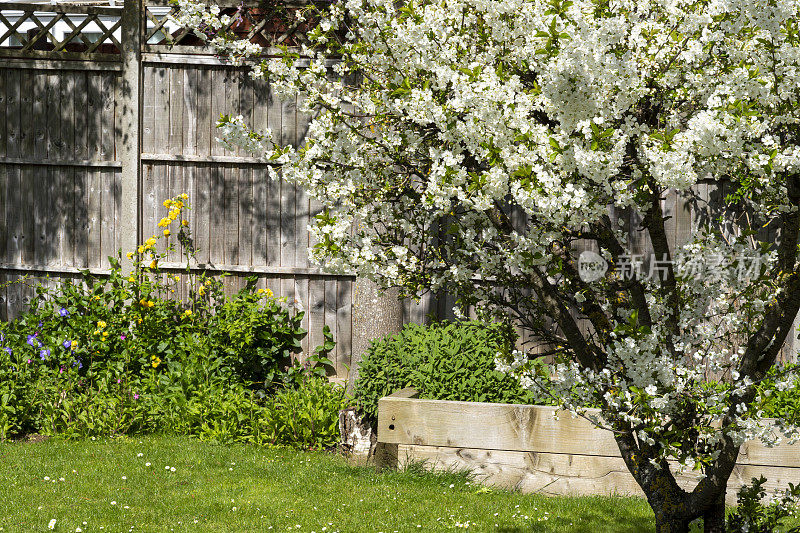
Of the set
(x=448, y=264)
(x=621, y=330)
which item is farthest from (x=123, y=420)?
(x=621, y=330)

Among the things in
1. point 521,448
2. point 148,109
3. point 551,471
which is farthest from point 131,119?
point 551,471

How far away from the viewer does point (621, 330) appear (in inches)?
107

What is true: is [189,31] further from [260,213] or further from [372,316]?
[372,316]

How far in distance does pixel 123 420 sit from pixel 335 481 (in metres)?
1.90

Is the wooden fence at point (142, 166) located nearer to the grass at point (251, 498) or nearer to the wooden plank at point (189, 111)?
the wooden plank at point (189, 111)

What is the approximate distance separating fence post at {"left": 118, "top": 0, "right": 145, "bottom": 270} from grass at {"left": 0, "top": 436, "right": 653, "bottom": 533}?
79.6 inches

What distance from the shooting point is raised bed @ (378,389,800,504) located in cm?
478

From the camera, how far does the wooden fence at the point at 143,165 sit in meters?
6.71

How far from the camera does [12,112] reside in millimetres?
7102

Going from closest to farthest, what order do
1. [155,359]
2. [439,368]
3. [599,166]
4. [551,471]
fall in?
[599,166] → [551,471] → [439,368] → [155,359]

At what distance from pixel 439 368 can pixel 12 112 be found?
14.4 feet

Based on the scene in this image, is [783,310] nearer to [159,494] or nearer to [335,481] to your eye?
[335,481]

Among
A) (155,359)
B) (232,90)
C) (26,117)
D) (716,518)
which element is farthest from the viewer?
(26,117)

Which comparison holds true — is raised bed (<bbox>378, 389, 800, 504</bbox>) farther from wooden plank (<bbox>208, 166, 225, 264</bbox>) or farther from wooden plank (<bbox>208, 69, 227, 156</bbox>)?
wooden plank (<bbox>208, 69, 227, 156</bbox>)
